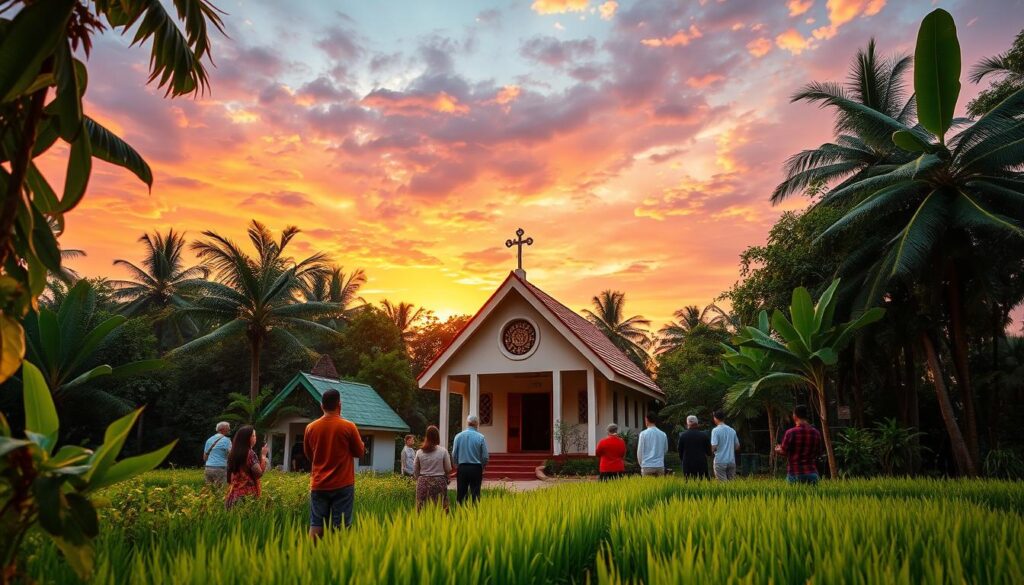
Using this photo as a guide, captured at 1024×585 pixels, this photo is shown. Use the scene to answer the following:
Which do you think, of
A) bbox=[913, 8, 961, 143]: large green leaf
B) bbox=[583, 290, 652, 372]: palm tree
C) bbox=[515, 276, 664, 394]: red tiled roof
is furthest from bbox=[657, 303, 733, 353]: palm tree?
bbox=[913, 8, 961, 143]: large green leaf

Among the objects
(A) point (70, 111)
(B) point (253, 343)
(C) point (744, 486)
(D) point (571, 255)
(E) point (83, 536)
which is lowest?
(C) point (744, 486)

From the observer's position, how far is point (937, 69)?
12.2 metres

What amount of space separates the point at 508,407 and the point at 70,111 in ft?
83.9

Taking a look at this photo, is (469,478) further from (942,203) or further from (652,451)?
(942,203)

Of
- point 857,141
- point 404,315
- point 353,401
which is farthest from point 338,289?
point 857,141

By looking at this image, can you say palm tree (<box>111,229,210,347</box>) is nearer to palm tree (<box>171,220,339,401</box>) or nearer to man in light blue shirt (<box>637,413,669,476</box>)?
palm tree (<box>171,220,339,401</box>)

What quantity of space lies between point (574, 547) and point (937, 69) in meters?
12.3

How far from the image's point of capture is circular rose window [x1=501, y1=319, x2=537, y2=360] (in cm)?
2416

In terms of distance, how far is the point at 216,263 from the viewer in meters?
32.1

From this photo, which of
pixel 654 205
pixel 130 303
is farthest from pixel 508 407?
pixel 130 303

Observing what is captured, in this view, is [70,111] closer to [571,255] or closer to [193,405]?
[571,255]

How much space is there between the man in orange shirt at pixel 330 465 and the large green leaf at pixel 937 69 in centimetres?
1187

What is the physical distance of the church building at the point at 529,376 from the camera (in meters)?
23.1

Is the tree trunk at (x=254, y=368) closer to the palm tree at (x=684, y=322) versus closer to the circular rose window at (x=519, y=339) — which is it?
the circular rose window at (x=519, y=339)
